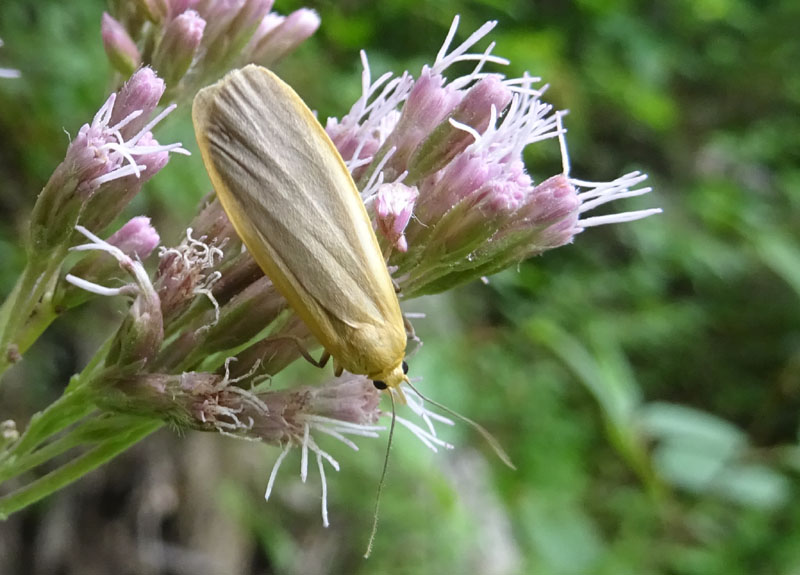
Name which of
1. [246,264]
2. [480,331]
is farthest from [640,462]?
[246,264]

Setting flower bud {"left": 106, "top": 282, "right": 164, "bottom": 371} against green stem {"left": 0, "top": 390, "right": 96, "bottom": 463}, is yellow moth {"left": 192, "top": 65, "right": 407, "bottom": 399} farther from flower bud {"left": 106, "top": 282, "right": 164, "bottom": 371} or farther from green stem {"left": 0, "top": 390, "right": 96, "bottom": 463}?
green stem {"left": 0, "top": 390, "right": 96, "bottom": 463}

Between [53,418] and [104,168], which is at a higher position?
[104,168]

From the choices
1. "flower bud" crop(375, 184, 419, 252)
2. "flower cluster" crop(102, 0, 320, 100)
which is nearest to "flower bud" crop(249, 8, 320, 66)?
"flower cluster" crop(102, 0, 320, 100)

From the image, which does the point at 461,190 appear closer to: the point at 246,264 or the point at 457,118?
the point at 457,118

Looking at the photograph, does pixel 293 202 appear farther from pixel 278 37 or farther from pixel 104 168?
pixel 278 37

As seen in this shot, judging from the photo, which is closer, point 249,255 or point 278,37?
point 249,255

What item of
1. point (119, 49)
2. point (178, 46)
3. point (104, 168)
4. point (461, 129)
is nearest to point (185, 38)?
point (178, 46)

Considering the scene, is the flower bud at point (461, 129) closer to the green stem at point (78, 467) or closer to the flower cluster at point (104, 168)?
the flower cluster at point (104, 168)
